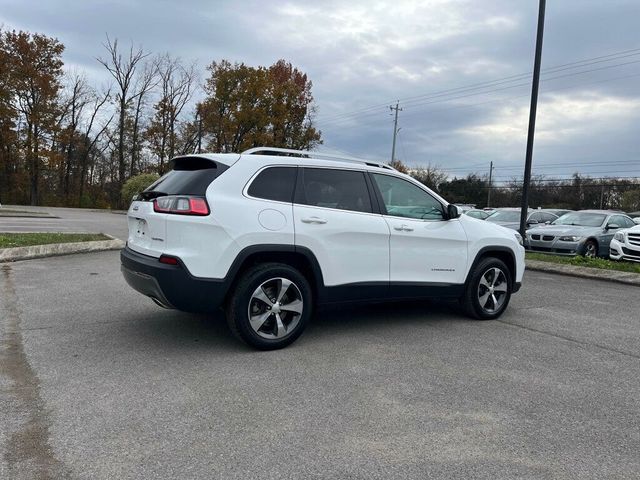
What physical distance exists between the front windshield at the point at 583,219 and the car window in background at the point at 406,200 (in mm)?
10970

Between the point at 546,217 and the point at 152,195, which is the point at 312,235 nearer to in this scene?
the point at 152,195

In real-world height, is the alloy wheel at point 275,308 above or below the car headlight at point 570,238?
below

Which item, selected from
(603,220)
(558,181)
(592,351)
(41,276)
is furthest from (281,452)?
(558,181)

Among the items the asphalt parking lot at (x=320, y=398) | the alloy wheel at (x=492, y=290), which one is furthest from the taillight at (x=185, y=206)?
the alloy wheel at (x=492, y=290)

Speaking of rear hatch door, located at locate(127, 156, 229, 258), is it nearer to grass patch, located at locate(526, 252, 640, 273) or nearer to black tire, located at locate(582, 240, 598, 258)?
grass patch, located at locate(526, 252, 640, 273)

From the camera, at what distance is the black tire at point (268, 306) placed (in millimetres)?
4418

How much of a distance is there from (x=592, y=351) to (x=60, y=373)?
16.0ft

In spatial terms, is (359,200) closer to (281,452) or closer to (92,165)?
(281,452)

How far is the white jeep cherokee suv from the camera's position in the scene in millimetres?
4285

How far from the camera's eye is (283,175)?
479 cm

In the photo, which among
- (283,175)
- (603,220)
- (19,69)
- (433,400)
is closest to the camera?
(433,400)

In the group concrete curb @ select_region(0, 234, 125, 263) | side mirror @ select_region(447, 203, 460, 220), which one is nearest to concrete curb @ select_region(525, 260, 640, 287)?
side mirror @ select_region(447, 203, 460, 220)

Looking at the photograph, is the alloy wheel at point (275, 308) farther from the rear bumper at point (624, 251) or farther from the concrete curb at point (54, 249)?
the rear bumper at point (624, 251)

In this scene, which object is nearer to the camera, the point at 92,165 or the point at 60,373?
the point at 60,373
